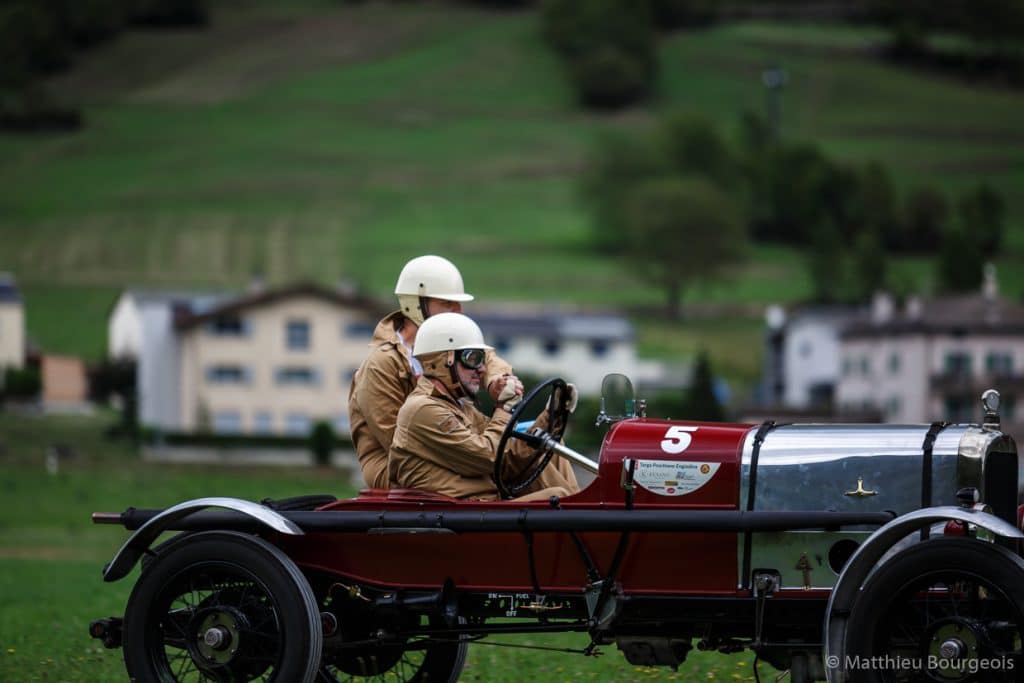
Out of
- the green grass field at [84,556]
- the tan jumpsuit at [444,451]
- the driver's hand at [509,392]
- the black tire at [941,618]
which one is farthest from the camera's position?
the green grass field at [84,556]

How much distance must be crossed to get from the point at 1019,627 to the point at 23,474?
60099mm

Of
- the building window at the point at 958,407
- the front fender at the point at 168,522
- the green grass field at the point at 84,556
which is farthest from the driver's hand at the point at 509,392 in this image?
the building window at the point at 958,407

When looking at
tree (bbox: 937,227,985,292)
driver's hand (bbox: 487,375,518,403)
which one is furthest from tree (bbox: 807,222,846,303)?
driver's hand (bbox: 487,375,518,403)

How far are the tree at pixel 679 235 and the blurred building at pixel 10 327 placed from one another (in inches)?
1878

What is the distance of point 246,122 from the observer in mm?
178500

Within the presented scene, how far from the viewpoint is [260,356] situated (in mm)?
91875

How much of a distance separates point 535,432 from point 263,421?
84.0 metres

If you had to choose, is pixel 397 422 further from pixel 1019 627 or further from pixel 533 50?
pixel 533 50

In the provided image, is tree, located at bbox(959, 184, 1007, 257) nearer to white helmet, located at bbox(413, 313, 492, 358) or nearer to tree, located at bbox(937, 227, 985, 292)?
tree, located at bbox(937, 227, 985, 292)

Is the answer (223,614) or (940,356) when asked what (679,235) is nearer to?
(940,356)

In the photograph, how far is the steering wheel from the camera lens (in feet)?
30.2

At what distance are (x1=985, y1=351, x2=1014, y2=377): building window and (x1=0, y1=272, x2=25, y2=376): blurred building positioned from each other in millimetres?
49182

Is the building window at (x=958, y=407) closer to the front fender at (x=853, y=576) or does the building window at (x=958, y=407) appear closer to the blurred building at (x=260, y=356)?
the blurred building at (x=260, y=356)

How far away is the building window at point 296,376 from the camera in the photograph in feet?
301
